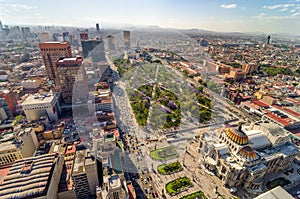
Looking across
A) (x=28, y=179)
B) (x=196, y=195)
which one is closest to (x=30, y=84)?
(x=28, y=179)

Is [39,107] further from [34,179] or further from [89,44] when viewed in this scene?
[89,44]

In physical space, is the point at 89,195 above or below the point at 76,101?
below

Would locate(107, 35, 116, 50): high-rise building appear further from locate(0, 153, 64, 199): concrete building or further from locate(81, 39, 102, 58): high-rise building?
locate(0, 153, 64, 199): concrete building

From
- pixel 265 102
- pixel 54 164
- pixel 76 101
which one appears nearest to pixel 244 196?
pixel 54 164

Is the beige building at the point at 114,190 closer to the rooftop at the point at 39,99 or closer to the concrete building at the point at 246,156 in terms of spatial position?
the concrete building at the point at 246,156

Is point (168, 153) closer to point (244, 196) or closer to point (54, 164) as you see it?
point (244, 196)
